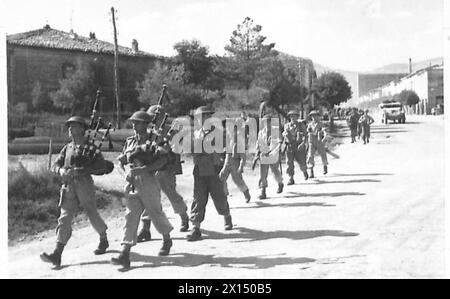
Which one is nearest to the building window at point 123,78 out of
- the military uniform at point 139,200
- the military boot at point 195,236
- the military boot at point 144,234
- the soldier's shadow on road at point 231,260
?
the military boot at point 144,234

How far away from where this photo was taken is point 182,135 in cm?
779

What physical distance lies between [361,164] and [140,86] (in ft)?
23.8

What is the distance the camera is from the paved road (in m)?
5.22

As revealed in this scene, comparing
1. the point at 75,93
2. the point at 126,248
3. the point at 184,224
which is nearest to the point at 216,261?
the point at 126,248

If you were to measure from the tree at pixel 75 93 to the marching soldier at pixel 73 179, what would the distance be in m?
8.39

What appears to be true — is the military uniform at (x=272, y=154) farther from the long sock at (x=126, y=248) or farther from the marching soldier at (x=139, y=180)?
the long sock at (x=126, y=248)

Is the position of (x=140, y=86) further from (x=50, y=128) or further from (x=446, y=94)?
(x=446, y=94)

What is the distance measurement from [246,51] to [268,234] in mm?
3814

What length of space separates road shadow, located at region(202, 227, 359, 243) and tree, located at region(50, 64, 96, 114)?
836 cm

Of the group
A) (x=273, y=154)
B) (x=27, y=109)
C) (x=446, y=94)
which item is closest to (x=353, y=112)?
(x=273, y=154)

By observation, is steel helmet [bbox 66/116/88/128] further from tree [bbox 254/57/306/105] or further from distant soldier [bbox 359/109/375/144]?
distant soldier [bbox 359/109/375/144]

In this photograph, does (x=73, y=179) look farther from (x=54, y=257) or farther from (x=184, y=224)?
(x=184, y=224)

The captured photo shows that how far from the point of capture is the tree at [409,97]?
18505mm

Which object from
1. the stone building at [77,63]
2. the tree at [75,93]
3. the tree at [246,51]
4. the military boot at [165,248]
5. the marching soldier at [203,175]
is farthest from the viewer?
A: the stone building at [77,63]
